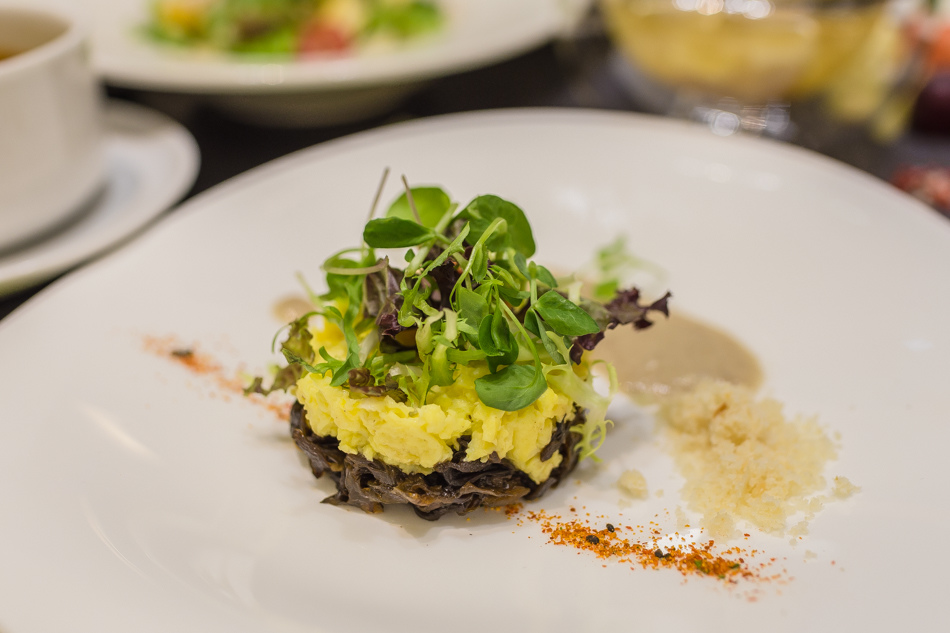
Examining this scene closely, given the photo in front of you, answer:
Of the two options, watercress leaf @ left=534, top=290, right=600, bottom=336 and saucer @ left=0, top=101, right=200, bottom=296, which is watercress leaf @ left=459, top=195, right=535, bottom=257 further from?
saucer @ left=0, top=101, right=200, bottom=296

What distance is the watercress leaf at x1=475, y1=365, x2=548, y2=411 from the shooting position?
1.53 metres

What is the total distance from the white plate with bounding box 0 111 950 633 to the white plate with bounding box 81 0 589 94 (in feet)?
0.94

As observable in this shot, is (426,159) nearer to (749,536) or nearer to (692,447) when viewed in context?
(692,447)

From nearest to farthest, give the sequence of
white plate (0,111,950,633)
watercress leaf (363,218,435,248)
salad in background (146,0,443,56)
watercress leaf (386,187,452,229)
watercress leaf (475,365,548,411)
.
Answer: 1. white plate (0,111,950,633)
2. watercress leaf (475,365,548,411)
3. watercress leaf (363,218,435,248)
4. watercress leaf (386,187,452,229)
5. salad in background (146,0,443,56)

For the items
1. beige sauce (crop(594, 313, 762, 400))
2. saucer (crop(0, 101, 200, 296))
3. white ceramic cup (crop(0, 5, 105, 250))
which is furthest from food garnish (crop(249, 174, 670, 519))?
white ceramic cup (crop(0, 5, 105, 250))

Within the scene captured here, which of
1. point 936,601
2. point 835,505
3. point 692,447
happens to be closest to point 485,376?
point 692,447

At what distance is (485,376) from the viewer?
62.8 inches

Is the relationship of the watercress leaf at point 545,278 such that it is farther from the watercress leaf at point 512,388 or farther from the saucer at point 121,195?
the saucer at point 121,195

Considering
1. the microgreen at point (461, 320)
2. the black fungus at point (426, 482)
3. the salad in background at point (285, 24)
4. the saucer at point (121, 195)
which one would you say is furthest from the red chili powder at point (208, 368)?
the salad in background at point (285, 24)

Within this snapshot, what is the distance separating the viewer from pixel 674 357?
214cm

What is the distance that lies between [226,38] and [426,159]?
5.34 ft

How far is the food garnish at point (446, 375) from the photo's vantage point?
1567 mm

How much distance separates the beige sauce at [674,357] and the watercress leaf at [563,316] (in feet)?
1.56

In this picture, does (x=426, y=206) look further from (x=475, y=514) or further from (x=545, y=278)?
(x=475, y=514)
